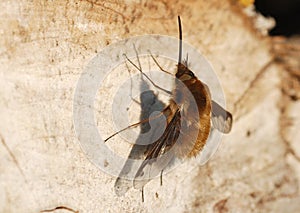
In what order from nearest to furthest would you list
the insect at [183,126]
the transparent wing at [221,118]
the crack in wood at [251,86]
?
the insect at [183,126] < the transparent wing at [221,118] < the crack in wood at [251,86]

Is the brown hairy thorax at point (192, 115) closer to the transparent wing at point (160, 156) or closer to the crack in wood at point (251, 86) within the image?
the transparent wing at point (160, 156)

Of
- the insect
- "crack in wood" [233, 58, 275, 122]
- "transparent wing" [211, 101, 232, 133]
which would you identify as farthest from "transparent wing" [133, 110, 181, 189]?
"crack in wood" [233, 58, 275, 122]

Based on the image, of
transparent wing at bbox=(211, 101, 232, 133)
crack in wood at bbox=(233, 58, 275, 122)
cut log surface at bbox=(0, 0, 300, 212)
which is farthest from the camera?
crack in wood at bbox=(233, 58, 275, 122)

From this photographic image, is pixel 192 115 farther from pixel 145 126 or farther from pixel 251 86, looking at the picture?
pixel 251 86

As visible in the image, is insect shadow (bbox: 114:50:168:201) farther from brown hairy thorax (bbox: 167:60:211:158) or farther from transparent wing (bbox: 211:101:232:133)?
transparent wing (bbox: 211:101:232:133)

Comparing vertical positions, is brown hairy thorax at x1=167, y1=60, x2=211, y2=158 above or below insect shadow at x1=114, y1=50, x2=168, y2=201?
below

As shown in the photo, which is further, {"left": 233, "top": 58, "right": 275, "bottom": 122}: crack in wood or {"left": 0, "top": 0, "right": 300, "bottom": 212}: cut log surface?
{"left": 233, "top": 58, "right": 275, "bottom": 122}: crack in wood

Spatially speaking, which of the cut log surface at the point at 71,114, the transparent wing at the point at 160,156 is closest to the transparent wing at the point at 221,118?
the cut log surface at the point at 71,114

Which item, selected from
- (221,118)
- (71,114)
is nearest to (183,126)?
(221,118)
